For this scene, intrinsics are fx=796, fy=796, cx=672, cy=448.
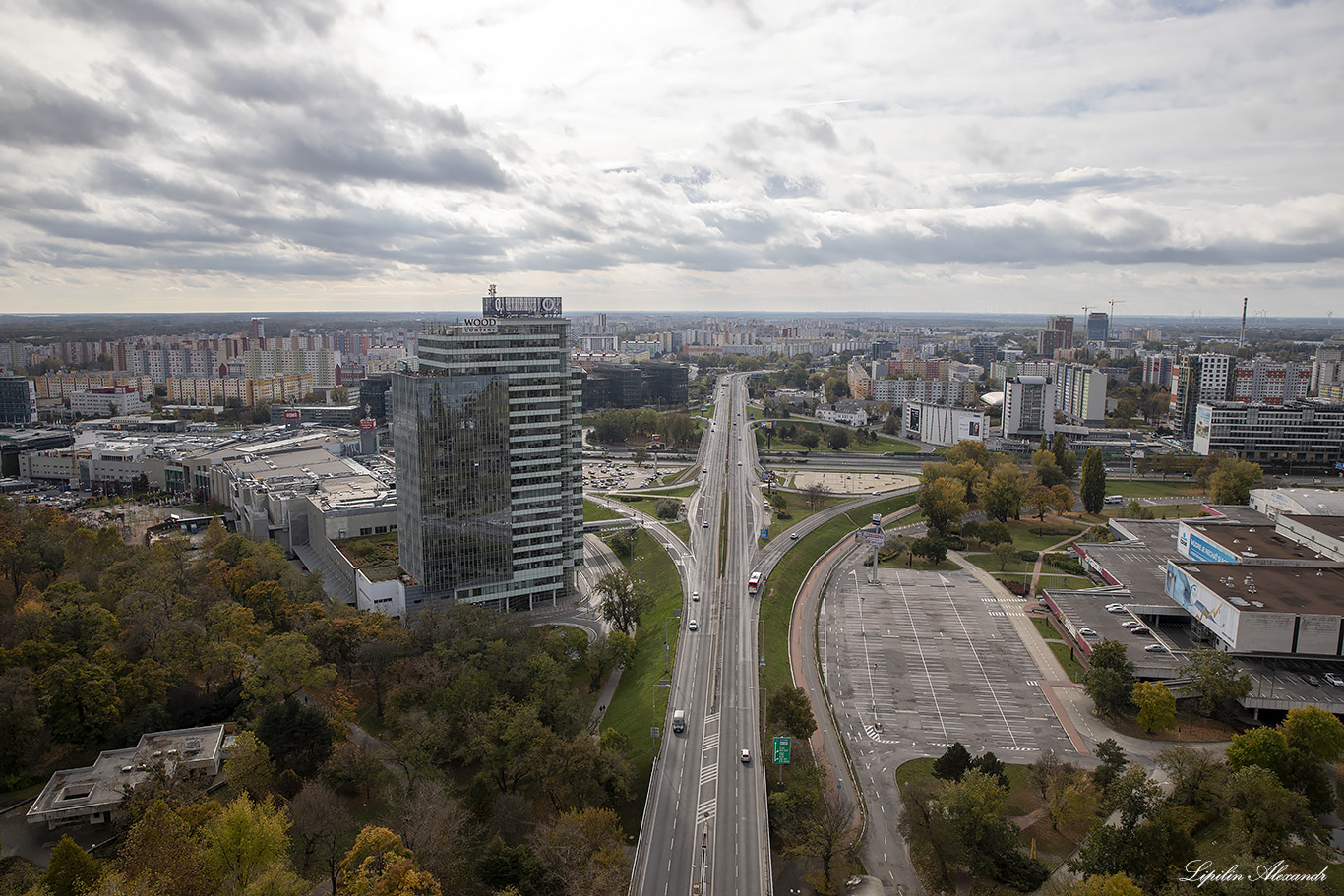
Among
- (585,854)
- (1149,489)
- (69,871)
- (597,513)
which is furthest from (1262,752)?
(1149,489)

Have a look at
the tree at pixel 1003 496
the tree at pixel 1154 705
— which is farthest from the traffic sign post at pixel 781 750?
the tree at pixel 1003 496

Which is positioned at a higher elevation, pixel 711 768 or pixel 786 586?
pixel 786 586

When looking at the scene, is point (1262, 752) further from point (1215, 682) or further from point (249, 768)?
point (249, 768)

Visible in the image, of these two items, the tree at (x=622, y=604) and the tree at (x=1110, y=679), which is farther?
the tree at (x=622, y=604)

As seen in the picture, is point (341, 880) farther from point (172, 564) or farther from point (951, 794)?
point (172, 564)

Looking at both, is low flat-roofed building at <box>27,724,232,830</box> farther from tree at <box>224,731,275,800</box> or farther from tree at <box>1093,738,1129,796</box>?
tree at <box>1093,738,1129,796</box>

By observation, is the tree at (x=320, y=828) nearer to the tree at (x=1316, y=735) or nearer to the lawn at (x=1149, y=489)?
the tree at (x=1316, y=735)

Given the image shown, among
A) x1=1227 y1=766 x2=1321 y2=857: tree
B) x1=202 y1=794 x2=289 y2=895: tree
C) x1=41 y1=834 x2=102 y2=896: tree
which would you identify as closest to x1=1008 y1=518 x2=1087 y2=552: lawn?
x1=1227 y1=766 x2=1321 y2=857: tree

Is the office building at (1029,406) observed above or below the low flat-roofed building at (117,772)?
above
